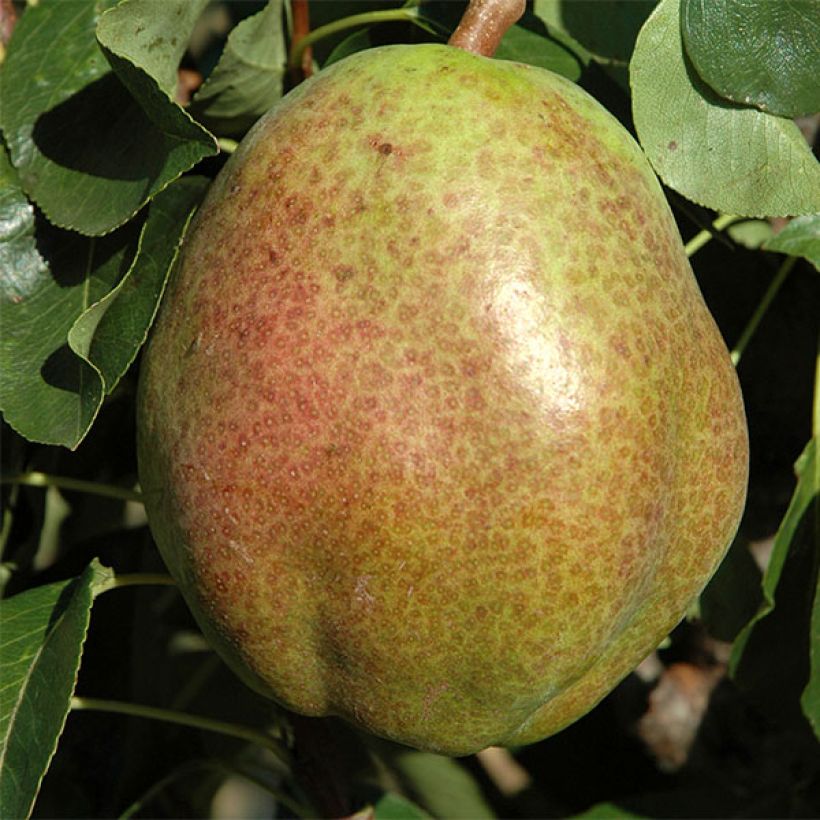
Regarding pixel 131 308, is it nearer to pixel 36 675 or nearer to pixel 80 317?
pixel 80 317

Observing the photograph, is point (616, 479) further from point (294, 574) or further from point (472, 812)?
point (472, 812)

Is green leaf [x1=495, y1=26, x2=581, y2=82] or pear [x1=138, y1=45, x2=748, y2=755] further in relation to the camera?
green leaf [x1=495, y1=26, x2=581, y2=82]

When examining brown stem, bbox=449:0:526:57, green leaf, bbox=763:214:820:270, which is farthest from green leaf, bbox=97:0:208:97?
green leaf, bbox=763:214:820:270

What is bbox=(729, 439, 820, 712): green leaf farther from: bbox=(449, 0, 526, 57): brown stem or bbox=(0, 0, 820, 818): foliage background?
bbox=(449, 0, 526, 57): brown stem

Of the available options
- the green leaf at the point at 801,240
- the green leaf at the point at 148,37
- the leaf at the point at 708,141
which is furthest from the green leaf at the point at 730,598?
the green leaf at the point at 148,37

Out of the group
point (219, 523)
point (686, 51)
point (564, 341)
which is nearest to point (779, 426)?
point (686, 51)
